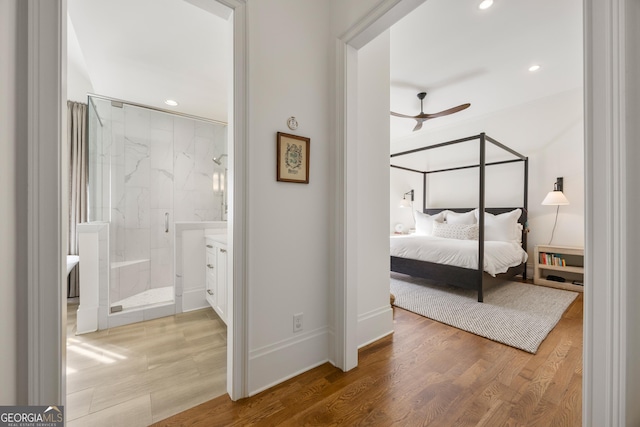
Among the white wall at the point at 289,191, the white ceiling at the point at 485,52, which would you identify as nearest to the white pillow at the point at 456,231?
the white ceiling at the point at 485,52

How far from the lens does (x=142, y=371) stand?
1658 mm

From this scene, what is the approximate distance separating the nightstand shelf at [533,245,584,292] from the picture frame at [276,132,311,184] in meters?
4.00

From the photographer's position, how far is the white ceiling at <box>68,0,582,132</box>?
1.74 m

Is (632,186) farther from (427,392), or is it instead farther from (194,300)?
(194,300)

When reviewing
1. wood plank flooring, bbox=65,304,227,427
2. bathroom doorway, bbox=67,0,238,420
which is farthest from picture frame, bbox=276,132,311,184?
bathroom doorway, bbox=67,0,238,420

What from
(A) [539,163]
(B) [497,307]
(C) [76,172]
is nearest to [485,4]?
(B) [497,307]

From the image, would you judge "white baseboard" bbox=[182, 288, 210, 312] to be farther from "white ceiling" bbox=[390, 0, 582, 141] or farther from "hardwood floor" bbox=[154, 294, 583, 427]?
"white ceiling" bbox=[390, 0, 582, 141]

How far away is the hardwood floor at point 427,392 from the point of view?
1.25 meters

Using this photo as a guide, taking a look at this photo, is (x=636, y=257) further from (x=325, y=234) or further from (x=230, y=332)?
(x=230, y=332)

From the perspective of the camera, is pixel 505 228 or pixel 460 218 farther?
pixel 460 218

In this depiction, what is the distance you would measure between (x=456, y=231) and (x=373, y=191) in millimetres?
2730

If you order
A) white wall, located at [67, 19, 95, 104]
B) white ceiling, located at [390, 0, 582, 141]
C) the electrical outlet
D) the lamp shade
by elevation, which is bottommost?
the electrical outlet

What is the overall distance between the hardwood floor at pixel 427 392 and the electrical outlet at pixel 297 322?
29cm

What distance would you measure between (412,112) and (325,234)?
12.0 feet
